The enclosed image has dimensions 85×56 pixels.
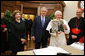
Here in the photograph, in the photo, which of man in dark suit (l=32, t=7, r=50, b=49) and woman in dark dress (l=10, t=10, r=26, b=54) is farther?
man in dark suit (l=32, t=7, r=50, b=49)

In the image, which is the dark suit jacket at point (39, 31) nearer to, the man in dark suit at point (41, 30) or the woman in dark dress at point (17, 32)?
the man in dark suit at point (41, 30)

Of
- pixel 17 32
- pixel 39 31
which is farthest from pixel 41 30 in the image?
pixel 17 32

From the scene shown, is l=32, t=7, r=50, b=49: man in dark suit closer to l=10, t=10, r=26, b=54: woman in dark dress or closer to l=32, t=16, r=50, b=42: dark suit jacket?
l=32, t=16, r=50, b=42: dark suit jacket

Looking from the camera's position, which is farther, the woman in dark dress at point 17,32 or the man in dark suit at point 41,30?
the man in dark suit at point 41,30

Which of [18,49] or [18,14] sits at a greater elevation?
[18,14]

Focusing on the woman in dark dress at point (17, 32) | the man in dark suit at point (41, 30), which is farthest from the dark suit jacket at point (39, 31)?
the woman in dark dress at point (17, 32)

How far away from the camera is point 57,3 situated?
705cm

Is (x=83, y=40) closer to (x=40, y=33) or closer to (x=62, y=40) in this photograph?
(x=62, y=40)

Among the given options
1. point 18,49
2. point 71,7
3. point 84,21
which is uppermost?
point 71,7

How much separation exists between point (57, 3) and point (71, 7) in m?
1.04

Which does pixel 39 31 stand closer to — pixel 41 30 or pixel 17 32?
pixel 41 30

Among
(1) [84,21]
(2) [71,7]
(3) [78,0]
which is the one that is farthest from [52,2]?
(1) [84,21]

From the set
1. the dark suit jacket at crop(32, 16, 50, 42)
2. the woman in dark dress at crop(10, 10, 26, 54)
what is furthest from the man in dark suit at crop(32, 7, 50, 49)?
the woman in dark dress at crop(10, 10, 26, 54)

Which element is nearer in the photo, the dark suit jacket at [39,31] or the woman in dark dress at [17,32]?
the woman in dark dress at [17,32]
